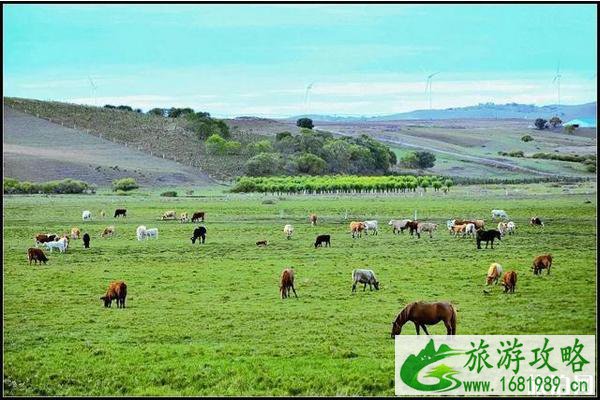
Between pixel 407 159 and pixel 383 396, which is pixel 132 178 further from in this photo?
pixel 383 396

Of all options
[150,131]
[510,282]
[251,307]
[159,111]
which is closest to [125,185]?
[150,131]

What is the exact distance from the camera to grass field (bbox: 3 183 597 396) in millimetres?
16812

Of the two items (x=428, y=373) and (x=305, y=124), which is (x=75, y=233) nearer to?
(x=428, y=373)

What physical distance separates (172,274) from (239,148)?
108 meters

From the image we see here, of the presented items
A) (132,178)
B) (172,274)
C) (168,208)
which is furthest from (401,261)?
(132,178)

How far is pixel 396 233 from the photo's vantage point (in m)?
43.4

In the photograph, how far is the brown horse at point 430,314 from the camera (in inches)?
710

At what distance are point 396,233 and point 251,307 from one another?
2139 cm

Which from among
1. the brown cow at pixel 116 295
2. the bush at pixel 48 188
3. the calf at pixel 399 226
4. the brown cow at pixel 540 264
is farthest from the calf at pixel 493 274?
the bush at pixel 48 188

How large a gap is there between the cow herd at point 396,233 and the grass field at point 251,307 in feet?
1.59

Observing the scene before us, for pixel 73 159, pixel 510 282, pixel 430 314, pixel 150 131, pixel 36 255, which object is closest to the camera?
pixel 430 314

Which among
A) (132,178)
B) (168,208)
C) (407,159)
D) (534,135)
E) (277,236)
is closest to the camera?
(277,236)

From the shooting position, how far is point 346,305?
901 inches

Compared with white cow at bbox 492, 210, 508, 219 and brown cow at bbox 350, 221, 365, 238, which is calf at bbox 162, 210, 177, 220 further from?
white cow at bbox 492, 210, 508, 219
